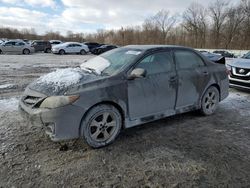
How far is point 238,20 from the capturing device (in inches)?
2092

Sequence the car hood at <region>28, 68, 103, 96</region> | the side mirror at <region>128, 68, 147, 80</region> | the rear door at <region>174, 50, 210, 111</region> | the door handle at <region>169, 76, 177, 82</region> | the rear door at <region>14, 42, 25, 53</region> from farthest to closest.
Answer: the rear door at <region>14, 42, 25, 53</region>, the rear door at <region>174, 50, 210, 111</region>, the door handle at <region>169, 76, 177, 82</region>, the side mirror at <region>128, 68, 147, 80</region>, the car hood at <region>28, 68, 103, 96</region>

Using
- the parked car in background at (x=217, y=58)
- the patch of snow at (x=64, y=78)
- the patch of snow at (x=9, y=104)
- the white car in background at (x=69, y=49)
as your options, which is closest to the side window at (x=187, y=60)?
the patch of snow at (x=64, y=78)

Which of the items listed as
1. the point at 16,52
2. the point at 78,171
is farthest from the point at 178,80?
the point at 16,52

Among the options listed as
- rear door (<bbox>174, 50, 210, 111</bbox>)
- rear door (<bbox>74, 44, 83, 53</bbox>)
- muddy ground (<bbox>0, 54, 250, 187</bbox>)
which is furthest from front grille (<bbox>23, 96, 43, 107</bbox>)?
rear door (<bbox>74, 44, 83, 53</bbox>)

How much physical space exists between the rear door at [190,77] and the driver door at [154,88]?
0.57ft

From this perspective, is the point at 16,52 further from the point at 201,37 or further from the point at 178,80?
the point at 201,37

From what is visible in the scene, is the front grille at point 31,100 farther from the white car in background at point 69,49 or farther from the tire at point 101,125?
the white car in background at point 69,49

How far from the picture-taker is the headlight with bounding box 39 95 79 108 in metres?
3.46

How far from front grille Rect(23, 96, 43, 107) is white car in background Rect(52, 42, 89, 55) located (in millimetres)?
26498

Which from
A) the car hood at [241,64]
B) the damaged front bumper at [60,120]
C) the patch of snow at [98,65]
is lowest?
the damaged front bumper at [60,120]

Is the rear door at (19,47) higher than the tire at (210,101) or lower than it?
→ higher

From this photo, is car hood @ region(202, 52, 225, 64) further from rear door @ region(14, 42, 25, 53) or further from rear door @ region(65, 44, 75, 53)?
rear door @ region(14, 42, 25, 53)

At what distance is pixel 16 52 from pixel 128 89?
26046 mm

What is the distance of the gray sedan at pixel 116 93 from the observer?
3.53 m
